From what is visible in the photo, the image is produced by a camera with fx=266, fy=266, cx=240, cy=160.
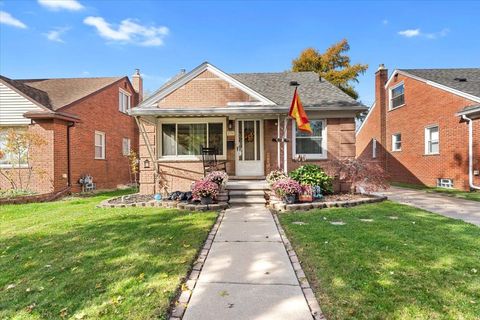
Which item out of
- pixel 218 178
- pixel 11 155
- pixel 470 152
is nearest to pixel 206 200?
pixel 218 178

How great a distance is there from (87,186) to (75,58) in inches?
333

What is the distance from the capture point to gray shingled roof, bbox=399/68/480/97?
1184cm

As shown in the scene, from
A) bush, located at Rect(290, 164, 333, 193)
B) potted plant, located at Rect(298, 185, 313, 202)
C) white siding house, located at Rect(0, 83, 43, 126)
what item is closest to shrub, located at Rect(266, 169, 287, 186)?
bush, located at Rect(290, 164, 333, 193)

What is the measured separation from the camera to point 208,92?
9.86 metres

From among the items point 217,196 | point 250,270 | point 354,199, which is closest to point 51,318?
point 250,270

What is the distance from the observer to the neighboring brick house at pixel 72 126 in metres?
11.1

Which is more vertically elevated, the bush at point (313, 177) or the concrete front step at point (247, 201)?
the bush at point (313, 177)

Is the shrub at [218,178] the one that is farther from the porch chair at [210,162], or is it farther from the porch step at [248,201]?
the porch chair at [210,162]

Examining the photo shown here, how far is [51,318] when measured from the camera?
248 centimetres

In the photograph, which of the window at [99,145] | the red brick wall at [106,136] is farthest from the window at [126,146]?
the window at [99,145]

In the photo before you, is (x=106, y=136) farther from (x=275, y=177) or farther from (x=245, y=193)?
(x=275, y=177)

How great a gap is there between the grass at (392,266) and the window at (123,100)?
1439 cm

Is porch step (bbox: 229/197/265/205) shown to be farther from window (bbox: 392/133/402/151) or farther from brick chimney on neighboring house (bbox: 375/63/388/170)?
brick chimney on neighboring house (bbox: 375/63/388/170)

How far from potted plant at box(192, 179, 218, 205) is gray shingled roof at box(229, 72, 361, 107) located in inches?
178
